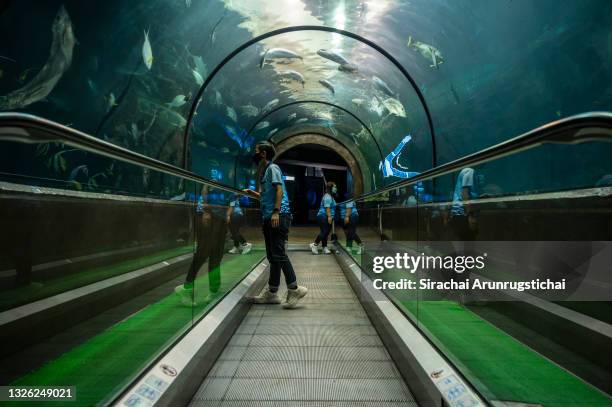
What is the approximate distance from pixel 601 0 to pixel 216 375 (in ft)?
32.2

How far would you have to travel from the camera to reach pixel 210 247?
338 centimetres

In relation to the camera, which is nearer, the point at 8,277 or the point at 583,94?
the point at 8,277

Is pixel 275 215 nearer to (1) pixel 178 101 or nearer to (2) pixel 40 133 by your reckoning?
(2) pixel 40 133

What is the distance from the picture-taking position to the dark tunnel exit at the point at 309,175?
28828 mm

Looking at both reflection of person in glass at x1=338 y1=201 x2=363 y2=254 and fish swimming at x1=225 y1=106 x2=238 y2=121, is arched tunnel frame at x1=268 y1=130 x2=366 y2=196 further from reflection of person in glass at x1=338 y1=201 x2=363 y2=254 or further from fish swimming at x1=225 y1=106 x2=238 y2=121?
reflection of person in glass at x1=338 y1=201 x2=363 y2=254

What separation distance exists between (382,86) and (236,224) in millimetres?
11109

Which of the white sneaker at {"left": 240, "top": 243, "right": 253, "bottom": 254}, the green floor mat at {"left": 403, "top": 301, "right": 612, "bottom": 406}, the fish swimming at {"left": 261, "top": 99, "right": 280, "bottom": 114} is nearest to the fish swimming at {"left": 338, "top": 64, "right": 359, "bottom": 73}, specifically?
the fish swimming at {"left": 261, "top": 99, "right": 280, "bottom": 114}

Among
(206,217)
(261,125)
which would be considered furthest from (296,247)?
(261,125)

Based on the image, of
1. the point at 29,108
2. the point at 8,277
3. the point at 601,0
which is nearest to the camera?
the point at 8,277

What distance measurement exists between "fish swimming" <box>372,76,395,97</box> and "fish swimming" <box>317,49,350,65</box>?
4.13 feet

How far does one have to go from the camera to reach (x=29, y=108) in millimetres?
6797

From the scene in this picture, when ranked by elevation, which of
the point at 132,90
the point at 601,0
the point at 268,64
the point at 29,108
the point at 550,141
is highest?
the point at 268,64

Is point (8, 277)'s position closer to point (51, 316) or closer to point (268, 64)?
point (51, 316)

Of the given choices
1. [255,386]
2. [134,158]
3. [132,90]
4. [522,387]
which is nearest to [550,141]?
[522,387]
